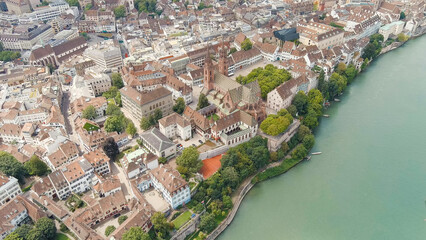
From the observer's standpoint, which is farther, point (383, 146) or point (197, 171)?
point (383, 146)

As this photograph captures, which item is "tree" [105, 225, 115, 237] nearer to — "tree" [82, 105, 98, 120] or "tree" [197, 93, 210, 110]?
"tree" [82, 105, 98, 120]

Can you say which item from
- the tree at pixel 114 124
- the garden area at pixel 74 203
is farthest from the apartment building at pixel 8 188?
the tree at pixel 114 124

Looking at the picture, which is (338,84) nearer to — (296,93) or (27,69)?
(296,93)

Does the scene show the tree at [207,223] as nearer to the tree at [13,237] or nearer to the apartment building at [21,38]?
the tree at [13,237]

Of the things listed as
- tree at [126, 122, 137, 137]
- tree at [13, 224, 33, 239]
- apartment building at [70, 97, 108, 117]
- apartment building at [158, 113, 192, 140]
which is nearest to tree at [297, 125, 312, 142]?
apartment building at [158, 113, 192, 140]

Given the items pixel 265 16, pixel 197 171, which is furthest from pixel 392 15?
pixel 197 171

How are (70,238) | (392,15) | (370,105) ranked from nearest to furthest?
1. (70,238)
2. (370,105)
3. (392,15)
